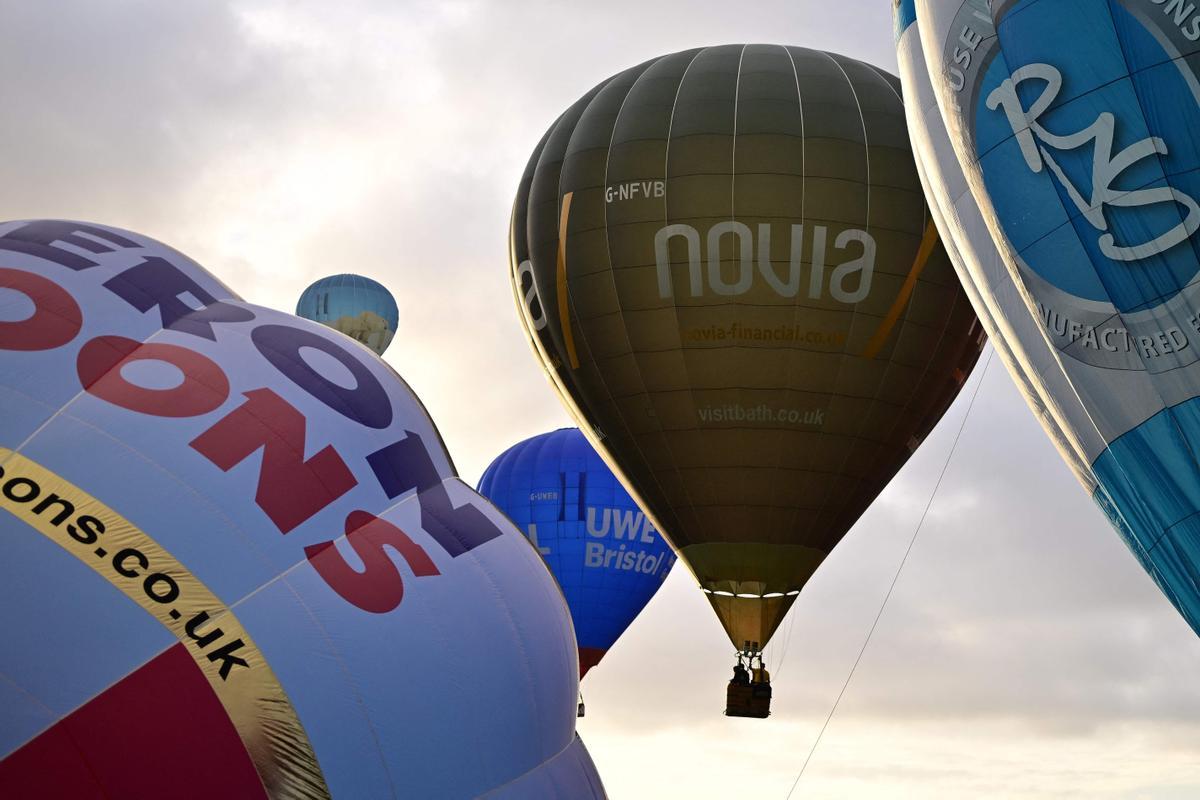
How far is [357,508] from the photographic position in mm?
7520

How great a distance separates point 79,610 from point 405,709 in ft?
4.88

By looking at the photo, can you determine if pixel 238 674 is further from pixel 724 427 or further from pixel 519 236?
pixel 519 236

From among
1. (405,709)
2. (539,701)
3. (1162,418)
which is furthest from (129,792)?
(1162,418)

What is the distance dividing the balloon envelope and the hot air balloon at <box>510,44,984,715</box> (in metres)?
0.02

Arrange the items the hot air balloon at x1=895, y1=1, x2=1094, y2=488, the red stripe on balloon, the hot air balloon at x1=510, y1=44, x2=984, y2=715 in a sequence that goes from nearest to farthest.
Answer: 1. the red stripe on balloon
2. the hot air balloon at x1=895, y1=1, x2=1094, y2=488
3. the hot air balloon at x1=510, y1=44, x2=984, y2=715

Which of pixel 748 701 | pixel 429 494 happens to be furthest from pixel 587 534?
pixel 429 494

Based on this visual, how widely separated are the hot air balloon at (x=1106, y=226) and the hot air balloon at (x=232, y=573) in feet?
11.6

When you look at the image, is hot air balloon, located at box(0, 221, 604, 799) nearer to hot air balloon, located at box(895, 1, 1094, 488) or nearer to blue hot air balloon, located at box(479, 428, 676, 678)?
hot air balloon, located at box(895, 1, 1094, 488)

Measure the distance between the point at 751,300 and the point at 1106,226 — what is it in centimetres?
592

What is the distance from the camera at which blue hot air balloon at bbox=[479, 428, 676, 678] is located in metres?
21.9

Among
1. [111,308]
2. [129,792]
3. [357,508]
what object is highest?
[111,308]

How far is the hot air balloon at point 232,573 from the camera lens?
260 inches

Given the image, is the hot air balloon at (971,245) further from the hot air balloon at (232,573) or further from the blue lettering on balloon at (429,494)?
the blue lettering on balloon at (429,494)

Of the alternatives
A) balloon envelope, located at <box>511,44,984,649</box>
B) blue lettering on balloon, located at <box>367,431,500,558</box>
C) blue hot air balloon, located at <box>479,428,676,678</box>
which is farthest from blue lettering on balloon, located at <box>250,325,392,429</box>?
blue hot air balloon, located at <box>479,428,676,678</box>
